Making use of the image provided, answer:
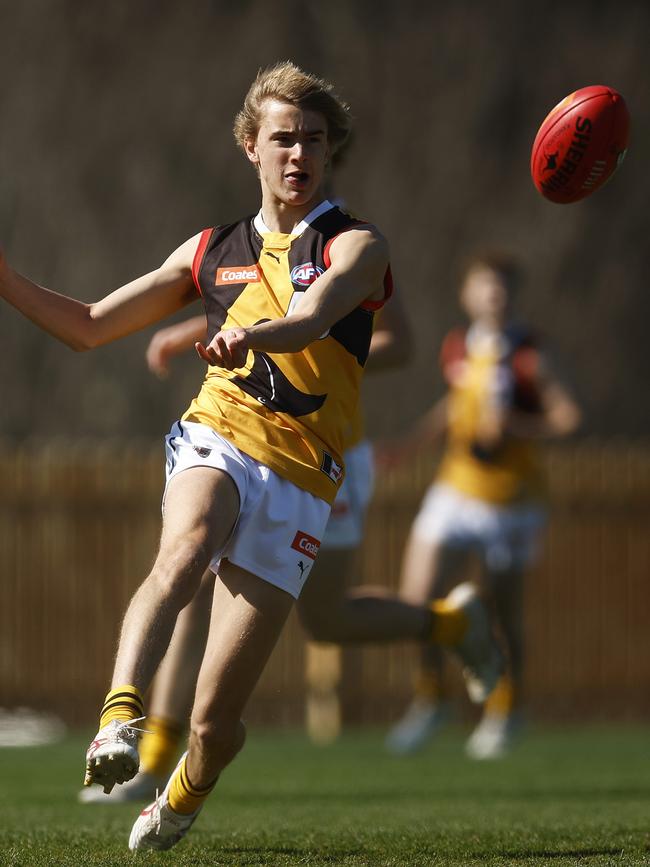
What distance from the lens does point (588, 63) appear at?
19.2 metres

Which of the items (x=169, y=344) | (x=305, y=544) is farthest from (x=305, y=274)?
(x=169, y=344)

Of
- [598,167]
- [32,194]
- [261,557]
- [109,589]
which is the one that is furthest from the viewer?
[32,194]

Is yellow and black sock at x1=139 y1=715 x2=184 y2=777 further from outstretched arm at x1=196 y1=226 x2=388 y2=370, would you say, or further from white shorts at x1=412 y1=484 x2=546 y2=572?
white shorts at x1=412 y1=484 x2=546 y2=572

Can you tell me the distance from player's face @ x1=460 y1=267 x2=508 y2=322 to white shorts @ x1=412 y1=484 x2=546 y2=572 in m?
1.05

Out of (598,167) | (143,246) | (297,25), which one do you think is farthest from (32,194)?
(598,167)

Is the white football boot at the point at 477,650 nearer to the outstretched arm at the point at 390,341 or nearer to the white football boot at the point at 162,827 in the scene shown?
the outstretched arm at the point at 390,341

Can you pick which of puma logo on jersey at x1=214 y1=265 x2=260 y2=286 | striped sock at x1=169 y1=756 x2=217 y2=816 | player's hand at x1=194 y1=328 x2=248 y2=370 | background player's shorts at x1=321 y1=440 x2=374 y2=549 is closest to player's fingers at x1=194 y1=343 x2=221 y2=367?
player's hand at x1=194 y1=328 x2=248 y2=370

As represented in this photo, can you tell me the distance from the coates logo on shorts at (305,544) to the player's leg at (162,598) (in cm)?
20

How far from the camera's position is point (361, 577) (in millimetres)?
12359

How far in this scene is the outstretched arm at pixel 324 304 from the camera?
4.26 m

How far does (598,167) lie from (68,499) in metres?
7.47

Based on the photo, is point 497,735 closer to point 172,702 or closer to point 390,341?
point 390,341

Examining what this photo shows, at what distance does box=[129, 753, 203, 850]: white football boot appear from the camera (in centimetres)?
484

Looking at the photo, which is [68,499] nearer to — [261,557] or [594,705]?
[594,705]
